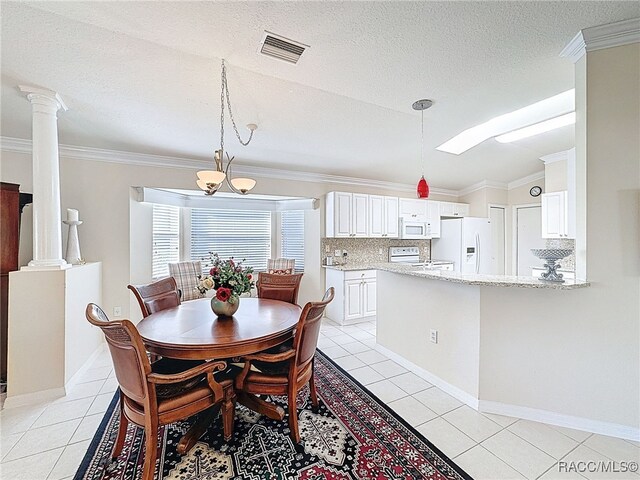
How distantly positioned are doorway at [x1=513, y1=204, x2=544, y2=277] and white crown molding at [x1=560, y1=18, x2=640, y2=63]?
4475 mm

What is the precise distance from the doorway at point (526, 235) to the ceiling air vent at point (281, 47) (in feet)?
19.2

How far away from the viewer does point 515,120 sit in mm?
3664

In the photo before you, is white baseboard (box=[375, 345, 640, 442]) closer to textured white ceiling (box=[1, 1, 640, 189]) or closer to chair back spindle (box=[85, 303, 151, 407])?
chair back spindle (box=[85, 303, 151, 407])

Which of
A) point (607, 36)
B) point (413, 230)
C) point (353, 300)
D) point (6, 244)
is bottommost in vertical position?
point (353, 300)

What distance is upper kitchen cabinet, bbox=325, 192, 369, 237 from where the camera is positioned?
15.5ft

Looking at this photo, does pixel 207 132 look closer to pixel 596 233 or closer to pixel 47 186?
pixel 47 186

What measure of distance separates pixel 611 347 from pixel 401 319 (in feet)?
5.35

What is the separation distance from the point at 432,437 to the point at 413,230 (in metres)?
4.00

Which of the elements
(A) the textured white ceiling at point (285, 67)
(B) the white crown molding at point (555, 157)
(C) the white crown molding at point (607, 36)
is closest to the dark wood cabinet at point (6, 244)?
(A) the textured white ceiling at point (285, 67)

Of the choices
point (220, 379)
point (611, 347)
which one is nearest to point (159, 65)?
point (220, 379)

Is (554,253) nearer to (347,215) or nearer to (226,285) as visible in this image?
(226,285)

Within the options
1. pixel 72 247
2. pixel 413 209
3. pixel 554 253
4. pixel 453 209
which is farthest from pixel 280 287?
pixel 453 209

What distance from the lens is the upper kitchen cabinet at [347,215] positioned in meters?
4.72

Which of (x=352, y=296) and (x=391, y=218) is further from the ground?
(x=391, y=218)
